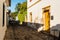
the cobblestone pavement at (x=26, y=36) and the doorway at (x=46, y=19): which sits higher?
the doorway at (x=46, y=19)

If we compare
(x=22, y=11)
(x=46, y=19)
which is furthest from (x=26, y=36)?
(x=22, y=11)

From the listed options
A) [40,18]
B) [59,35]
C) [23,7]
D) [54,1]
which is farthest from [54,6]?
[23,7]

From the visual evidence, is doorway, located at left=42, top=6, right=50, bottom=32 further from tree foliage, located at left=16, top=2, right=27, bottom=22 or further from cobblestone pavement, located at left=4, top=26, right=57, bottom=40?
tree foliage, located at left=16, top=2, right=27, bottom=22

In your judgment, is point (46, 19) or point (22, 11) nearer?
point (46, 19)

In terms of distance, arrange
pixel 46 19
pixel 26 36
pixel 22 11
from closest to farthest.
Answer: pixel 26 36 < pixel 46 19 < pixel 22 11

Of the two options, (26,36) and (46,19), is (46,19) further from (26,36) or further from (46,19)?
(26,36)

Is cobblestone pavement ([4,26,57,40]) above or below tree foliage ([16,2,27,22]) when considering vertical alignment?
below

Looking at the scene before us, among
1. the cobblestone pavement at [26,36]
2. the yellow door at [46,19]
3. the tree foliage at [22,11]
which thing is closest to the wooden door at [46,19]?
the yellow door at [46,19]

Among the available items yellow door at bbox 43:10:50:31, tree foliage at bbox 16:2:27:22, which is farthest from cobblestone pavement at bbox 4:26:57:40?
tree foliage at bbox 16:2:27:22

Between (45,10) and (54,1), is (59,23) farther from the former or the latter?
(45,10)

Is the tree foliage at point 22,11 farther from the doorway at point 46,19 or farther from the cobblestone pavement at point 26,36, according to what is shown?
the cobblestone pavement at point 26,36

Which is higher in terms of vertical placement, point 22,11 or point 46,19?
point 22,11

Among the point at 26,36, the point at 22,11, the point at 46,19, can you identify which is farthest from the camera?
the point at 22,11

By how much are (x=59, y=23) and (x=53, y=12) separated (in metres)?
1.40
